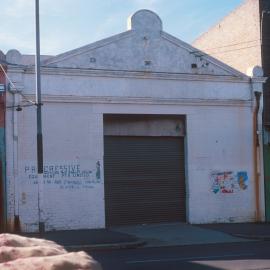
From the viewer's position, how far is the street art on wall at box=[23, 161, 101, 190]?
22.1 metres

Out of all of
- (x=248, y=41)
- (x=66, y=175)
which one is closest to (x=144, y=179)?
(x=66, y=175)

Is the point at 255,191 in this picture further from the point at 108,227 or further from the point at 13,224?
the point at 13,224

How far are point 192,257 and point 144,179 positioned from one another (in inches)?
353

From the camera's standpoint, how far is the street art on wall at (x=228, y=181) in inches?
989

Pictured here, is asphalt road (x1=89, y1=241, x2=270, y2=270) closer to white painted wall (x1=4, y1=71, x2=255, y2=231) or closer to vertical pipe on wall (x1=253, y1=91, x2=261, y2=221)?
white painted wall (x1=4, y1=71, x2=255, y2=231)

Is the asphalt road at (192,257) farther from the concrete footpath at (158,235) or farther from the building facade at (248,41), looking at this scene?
the building facade at (248,41)

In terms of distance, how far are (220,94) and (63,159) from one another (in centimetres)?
698

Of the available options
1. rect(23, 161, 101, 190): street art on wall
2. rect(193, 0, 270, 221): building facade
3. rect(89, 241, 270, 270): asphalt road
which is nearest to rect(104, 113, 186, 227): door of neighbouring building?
rect(23, 161, 101, 190): street art on wall

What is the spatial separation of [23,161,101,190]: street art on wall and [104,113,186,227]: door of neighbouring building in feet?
2.34

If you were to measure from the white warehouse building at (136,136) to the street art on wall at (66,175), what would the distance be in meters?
0.04

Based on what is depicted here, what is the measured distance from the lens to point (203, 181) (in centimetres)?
2488

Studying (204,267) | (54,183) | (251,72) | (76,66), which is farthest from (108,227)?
(204,267)

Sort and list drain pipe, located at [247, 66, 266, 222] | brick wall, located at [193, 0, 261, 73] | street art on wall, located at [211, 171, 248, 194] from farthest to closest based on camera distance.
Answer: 1. brick wall, located at [193, 0, 261, 73]
2. drain pipe, located at [247, 66, 266, 222]
3. street art on wall, located at [211, 171, 248, 194]

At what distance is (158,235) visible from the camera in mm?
21500
